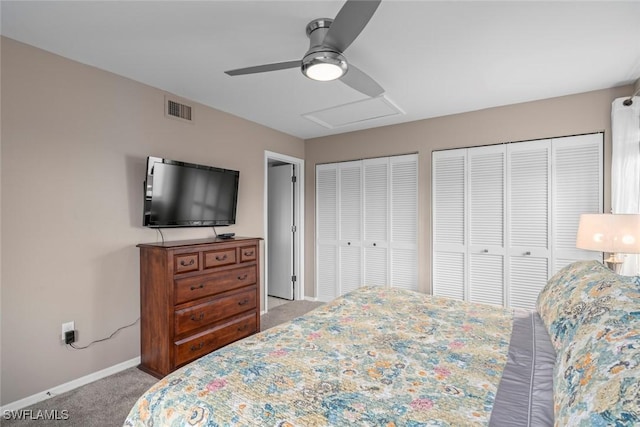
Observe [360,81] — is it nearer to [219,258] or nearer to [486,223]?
[219,258]

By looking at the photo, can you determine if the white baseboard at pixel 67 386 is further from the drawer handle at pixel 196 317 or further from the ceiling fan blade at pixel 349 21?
the ceiling fan blade at pixel 349 21

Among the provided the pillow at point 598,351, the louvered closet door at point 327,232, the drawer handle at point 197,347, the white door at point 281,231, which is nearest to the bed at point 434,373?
the pillow at point 598,351

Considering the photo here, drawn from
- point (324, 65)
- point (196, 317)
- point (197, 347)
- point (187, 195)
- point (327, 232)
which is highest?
point (324, 65)

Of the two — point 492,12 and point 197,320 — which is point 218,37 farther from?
point 197,320

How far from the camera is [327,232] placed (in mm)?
4715

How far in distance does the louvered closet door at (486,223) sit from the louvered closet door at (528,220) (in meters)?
0.08

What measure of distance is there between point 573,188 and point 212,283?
144 inches

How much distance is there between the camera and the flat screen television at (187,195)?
272cm

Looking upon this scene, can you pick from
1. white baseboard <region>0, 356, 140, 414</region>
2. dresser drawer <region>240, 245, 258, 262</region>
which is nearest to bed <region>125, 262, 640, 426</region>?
dresser drawer <region>240, 245, 258, 262</region>

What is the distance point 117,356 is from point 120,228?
1106mm

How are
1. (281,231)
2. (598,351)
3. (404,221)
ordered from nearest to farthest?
(598,351) → (404,221) → (281,231)

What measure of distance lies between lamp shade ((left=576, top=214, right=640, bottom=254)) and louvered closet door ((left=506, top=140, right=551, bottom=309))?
0.81 metres

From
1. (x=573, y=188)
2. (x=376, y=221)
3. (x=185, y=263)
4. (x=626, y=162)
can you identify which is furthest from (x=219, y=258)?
(x=626, y=162)

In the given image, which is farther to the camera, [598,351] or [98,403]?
[98,403]
